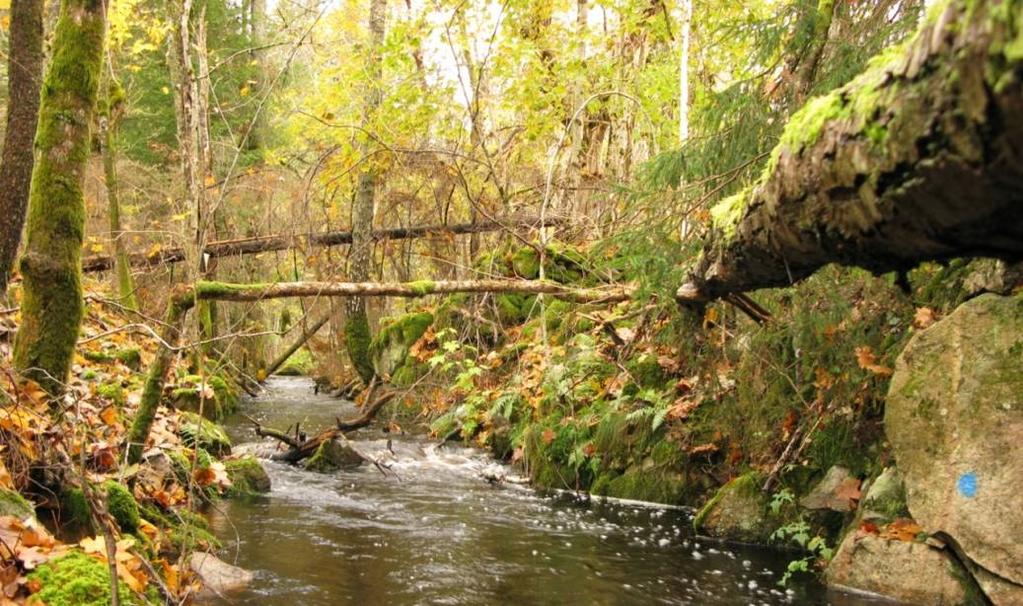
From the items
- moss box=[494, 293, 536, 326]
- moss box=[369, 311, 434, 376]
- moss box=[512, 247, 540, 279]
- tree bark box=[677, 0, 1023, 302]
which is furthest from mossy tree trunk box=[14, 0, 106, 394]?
moss box=[369, 311, 434, 376]

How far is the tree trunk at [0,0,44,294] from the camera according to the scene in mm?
7773

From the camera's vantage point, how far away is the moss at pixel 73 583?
360cm

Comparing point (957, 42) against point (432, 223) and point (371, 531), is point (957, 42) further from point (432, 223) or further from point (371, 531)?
point (432, 223)

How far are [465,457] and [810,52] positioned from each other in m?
8.41

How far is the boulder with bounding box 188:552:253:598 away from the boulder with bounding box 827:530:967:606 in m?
5.05

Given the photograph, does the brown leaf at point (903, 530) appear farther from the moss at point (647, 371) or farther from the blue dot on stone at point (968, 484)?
the moss at point (647, 371)

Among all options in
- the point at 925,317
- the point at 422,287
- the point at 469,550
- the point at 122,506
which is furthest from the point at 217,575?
the point at 925,317

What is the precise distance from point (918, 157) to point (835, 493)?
22.4ft

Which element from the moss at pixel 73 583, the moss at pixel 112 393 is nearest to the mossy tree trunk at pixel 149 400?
the moss at pixel 112 393

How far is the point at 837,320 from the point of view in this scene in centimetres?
691

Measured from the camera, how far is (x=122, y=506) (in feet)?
17.4

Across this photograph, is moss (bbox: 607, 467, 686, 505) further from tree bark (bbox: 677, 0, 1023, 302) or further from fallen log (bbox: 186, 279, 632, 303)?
tree bark (bbox: 677, 0, 1023, 302)

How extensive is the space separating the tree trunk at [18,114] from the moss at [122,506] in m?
3.79

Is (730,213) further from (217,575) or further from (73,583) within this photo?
(217,575)
